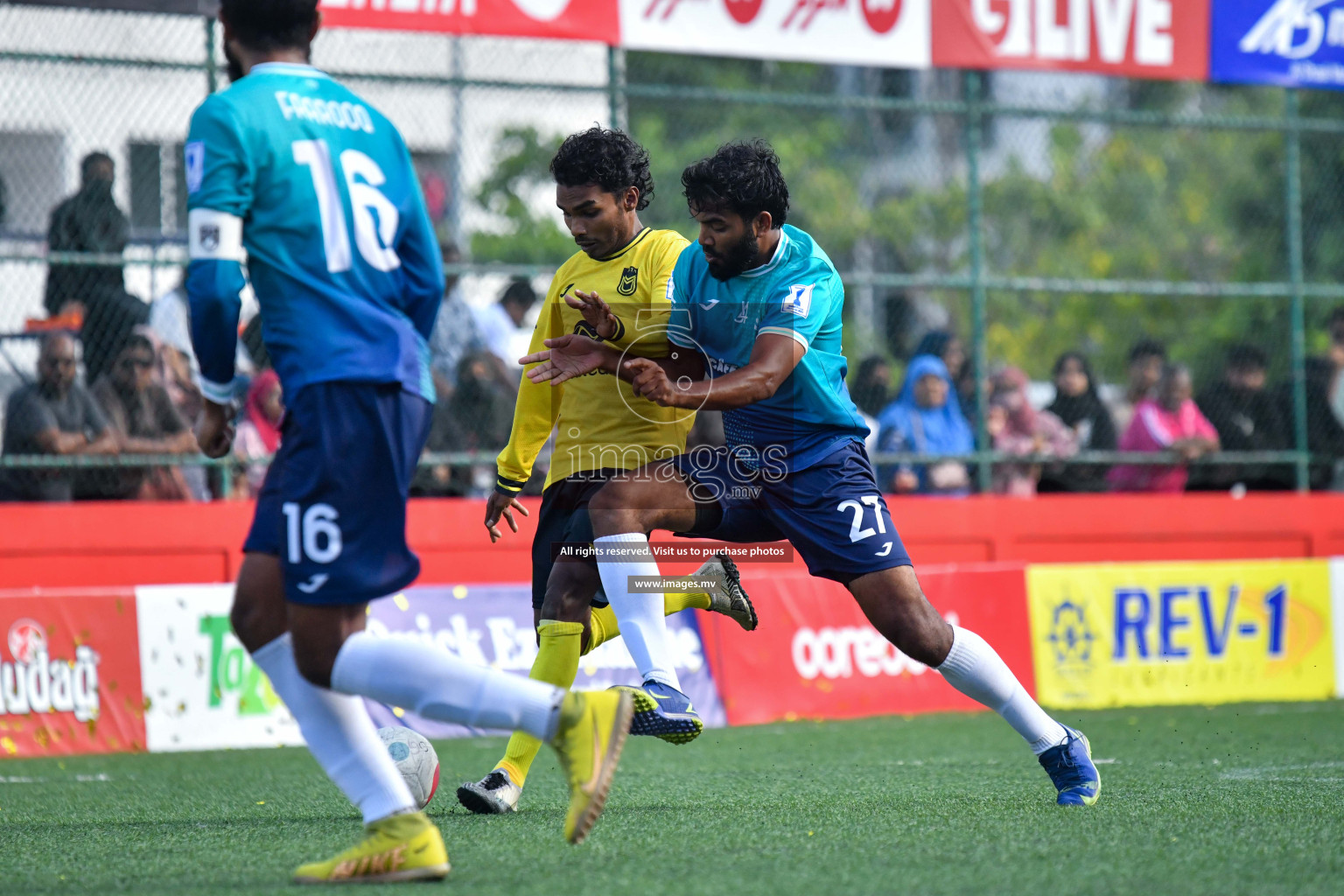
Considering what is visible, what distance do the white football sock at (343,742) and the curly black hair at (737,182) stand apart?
202 cm

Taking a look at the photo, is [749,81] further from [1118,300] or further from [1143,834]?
[1143,834]

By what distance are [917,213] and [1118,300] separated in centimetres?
506

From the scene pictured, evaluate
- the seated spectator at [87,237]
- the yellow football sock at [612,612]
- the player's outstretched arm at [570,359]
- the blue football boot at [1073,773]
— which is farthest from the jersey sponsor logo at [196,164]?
the seated spectator at [87,237]

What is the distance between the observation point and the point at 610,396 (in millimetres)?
5508

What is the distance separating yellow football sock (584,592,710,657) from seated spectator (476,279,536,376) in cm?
440

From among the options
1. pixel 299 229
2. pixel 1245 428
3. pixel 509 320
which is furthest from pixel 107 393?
pixel 1245 428

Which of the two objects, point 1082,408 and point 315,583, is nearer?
point 315,583

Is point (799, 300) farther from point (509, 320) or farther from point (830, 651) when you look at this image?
point (509, 320)

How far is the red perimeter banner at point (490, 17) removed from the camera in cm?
923

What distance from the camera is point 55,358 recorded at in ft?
28.5

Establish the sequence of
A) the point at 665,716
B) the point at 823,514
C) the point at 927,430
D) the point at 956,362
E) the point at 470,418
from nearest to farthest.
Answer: the point at 665,716 < the point at 823,514 < the point at 470,418 < the point at 927,430 < the point at 956,362

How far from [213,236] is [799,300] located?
6.53ft

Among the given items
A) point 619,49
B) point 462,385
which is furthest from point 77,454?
point 619,49

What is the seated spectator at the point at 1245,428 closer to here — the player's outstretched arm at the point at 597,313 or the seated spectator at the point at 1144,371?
the seated spectator at the point at 1144,371
